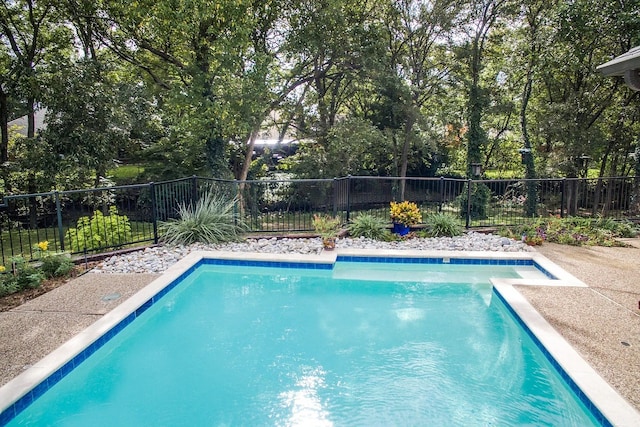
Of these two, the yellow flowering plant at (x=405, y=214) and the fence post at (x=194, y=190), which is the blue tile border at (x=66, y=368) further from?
the yellow flowering plant at (x=405, y=214)

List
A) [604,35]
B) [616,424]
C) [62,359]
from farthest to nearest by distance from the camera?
[604,35] < [62,359] < [616,424]

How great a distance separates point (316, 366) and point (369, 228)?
4.22 metres

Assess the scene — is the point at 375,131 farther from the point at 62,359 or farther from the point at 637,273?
the point at 62,359

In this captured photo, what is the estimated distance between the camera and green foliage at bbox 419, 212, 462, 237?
24.9ft

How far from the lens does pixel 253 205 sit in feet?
31.2

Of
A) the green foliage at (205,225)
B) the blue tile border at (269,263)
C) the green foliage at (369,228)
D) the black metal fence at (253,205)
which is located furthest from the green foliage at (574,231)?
the green foliage at (205,225)

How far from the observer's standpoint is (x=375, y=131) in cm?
1295

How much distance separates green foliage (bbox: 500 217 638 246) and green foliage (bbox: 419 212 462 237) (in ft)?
2.76

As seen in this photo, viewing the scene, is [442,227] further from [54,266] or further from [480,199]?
[480,199]

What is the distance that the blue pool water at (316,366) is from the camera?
9.45 feet

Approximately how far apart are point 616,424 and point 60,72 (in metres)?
10.6

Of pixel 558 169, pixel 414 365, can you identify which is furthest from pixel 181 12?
pixel 558 169

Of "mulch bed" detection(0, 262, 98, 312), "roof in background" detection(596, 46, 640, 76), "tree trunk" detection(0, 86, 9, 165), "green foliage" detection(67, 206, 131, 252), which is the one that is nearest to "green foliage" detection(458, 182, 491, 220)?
"roof in background" detection(596, 46, 640, 76)

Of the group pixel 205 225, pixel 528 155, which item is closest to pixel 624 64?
pixel 205 225
